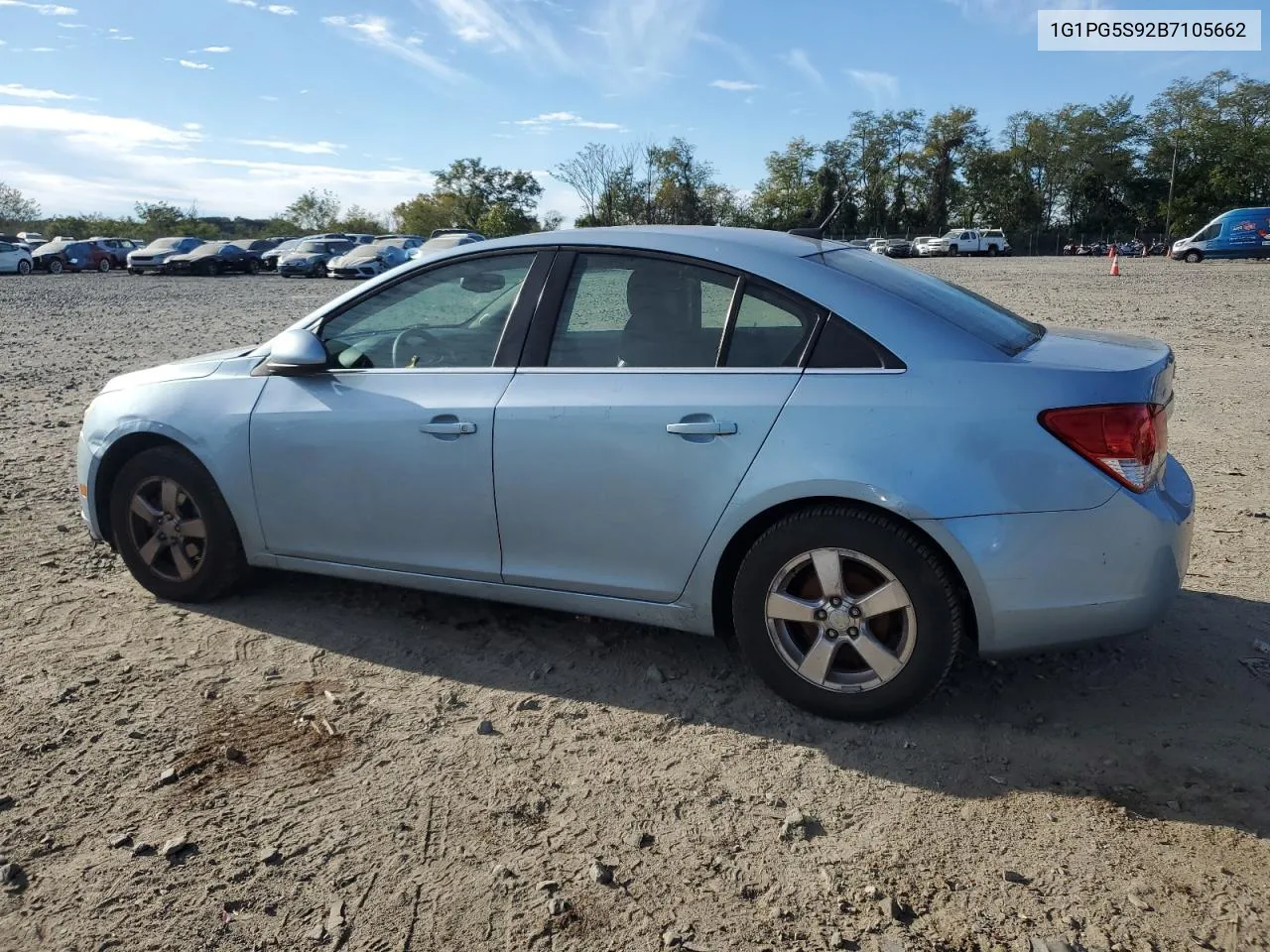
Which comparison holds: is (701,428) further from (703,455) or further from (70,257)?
(70,257)

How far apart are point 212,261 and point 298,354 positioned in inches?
1694

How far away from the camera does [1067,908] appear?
2436mm

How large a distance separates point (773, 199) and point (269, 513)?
→ 85.0m

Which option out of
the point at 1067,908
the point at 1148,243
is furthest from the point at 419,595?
the point at 1148,243

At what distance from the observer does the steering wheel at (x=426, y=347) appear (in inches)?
153

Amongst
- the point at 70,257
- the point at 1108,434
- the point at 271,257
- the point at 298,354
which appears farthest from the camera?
the point at 271,257

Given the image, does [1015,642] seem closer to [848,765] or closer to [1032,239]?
[848,765]

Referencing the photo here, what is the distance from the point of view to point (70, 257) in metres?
44.6

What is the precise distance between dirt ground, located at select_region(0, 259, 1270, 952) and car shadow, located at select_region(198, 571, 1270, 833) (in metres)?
0.01

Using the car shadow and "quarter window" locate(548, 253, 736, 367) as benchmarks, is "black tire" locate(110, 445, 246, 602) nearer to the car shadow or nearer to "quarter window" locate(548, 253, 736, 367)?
the car shadow

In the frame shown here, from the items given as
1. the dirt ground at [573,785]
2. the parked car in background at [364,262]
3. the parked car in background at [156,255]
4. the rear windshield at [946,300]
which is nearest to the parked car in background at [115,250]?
the parked car in background at [156,255]

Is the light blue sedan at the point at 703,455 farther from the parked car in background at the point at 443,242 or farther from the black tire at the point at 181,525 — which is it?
the parked car in background at the point at 443,242

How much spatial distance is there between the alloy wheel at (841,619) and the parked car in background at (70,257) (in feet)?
157

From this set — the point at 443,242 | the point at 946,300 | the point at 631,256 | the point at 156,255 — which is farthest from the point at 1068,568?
the point at 156,255
